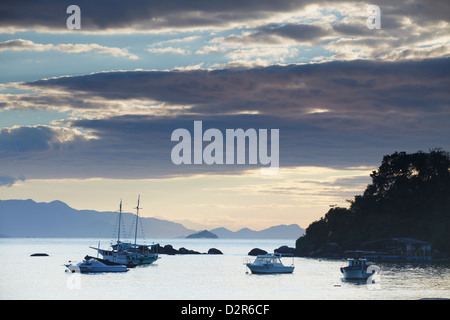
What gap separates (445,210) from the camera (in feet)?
553

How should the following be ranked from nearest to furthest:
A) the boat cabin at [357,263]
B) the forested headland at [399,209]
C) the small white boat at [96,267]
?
the boat cabin at [357,263] < the small white boat at [96,267] < the forested headland at [399,209]

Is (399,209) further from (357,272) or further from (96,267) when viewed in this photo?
(96,267)

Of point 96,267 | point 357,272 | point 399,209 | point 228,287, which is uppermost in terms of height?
point 399,209

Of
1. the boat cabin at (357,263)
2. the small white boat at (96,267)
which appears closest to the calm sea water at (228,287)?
the small white boat at (96,267)

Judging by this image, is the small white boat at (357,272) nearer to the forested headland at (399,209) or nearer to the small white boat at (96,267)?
the small white boat at (96,267)

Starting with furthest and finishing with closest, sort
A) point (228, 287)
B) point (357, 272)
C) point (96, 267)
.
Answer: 1. point (96, 267)
2. point (357, 272)
3. point (228, 287)

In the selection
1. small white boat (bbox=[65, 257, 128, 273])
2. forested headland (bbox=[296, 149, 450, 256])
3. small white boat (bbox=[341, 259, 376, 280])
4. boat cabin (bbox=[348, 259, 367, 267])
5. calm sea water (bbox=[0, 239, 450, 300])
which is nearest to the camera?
calm sea water (bbox=[0, 239, 450, 300])

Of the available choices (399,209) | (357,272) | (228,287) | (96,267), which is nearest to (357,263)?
(357,272)

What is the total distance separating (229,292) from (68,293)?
2079cm

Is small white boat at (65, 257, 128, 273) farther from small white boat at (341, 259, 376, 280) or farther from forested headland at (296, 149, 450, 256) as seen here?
forested headland at (296, 149, 450, 256)

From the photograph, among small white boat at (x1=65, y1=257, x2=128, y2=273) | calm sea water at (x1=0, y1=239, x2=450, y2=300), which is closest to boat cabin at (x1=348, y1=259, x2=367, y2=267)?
calm sea water at (x1=0, y1=239, x2=450, y2=300)
